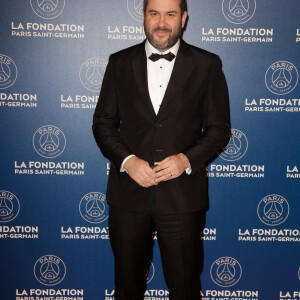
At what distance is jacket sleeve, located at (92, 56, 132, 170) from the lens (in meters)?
1.91

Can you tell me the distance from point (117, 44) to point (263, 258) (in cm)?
228

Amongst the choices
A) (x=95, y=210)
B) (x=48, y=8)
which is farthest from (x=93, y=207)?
(x=48, y=8)

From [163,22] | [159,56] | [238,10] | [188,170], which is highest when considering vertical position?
[238,10]

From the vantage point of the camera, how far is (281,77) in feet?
8.44

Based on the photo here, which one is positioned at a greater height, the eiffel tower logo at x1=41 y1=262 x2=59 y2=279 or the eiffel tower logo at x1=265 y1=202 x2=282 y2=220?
the eiffel tower logo at x1=265 y1=202 x2=282 y2=220

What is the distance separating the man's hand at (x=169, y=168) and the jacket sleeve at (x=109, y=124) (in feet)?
0.74

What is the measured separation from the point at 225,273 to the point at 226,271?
0.08ft

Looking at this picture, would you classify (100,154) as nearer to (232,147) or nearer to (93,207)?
(93,207)

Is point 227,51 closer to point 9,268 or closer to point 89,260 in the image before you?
point 89,260

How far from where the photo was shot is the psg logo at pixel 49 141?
104 inches

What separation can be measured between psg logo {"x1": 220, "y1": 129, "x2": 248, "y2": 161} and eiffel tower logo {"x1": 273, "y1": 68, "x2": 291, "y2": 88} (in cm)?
50

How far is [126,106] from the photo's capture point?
6.45 ft

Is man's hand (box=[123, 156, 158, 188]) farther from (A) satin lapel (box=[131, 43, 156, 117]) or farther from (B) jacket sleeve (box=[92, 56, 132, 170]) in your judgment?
(A) satin lapel (box=[131, 43, 156, 117])

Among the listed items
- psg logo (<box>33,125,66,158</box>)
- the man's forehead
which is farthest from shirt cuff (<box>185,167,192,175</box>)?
psg logo (<box>33,125,66,158</box>)
